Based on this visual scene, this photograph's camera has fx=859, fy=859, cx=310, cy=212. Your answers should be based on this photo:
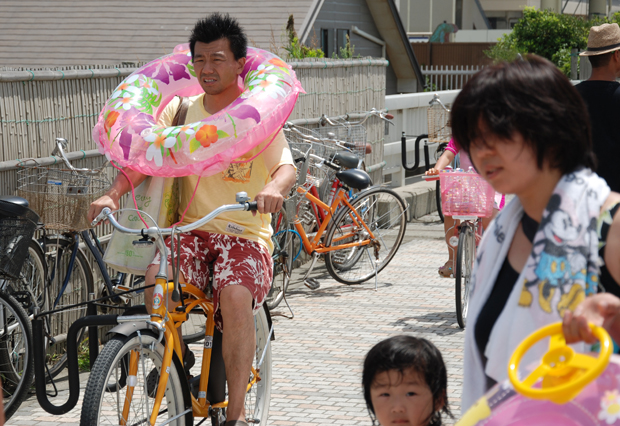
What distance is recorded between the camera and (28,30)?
20.7 meters

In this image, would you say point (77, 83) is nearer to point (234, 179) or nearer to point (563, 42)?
point (234, 179)

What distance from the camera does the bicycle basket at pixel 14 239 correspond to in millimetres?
4676

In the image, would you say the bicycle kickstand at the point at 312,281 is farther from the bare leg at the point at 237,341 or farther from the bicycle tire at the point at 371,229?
the bare leg at the point at 237,341

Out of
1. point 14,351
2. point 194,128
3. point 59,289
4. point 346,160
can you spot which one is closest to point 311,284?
point 346,160

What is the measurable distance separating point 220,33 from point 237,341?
1.47 metres

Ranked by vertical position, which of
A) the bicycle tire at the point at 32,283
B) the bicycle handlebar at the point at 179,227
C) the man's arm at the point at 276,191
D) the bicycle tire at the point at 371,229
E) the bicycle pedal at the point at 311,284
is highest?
the man's arm at the point at 276,191

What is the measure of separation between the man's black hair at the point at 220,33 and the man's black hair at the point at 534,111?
228cm

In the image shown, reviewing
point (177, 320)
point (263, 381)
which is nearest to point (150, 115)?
point (177, 320)

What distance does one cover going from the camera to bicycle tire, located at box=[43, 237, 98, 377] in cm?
549

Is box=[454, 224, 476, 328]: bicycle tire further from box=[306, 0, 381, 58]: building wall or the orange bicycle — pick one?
box=[306, 0, 381, 58]: building wall

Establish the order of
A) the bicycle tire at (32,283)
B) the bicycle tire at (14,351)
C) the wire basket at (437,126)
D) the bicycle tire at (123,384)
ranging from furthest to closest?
1. the wire basket at (437,126)
2. the bicycle tire at (32,283)
3. the bicycle tire at (14,351)
4. the bicycle tire at (123,384)

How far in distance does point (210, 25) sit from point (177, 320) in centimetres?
142

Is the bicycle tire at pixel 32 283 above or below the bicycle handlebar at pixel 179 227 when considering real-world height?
below

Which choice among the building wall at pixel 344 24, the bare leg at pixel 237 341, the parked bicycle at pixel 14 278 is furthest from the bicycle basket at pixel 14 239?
the building wall at pixel 344 24
